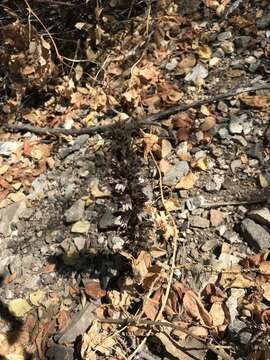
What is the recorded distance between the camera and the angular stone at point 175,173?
9.30ft

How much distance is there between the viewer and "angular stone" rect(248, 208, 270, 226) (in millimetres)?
2494

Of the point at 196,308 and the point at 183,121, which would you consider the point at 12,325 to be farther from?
the point at 183,121

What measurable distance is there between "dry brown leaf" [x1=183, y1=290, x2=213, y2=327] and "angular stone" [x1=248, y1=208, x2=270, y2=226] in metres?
0.45

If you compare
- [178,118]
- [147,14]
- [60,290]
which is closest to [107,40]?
[147,14]

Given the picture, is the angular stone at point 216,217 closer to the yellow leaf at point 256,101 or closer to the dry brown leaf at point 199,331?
the dry brown leaf at point 199,331

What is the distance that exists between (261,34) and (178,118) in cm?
79

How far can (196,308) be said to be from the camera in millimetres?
2342

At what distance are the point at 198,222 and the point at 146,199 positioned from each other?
38cm

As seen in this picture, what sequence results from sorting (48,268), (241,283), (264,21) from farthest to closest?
(264,21) → (48,268) → (241,283)

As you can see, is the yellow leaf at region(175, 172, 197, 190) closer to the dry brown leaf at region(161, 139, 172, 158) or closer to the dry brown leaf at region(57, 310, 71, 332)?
the dry brown leaf at region(161, 139, 172, 158)

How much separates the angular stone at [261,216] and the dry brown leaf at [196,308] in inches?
17.6

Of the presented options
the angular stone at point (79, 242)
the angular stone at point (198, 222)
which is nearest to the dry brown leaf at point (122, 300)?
the angular stone at point (79, 242)

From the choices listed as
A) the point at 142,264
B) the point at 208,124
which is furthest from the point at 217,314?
the point at 208,124

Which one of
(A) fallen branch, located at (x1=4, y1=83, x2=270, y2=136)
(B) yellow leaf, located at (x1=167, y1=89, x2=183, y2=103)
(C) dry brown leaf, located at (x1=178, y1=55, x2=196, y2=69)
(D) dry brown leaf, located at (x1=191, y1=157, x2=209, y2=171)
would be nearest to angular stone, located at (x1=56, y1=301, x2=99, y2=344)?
(D) dry brown leaf, located at (x1=191, y1=157, x2=209, y2=171)
